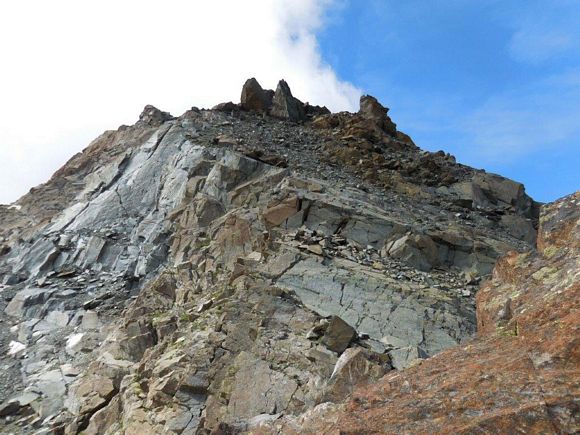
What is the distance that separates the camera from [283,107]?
42.8m

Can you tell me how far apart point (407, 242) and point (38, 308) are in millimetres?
17522

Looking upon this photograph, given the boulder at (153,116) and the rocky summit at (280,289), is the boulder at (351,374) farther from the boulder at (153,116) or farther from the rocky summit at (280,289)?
the boulder at (153,116)

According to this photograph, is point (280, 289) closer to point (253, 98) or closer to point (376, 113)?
point (253, 98)

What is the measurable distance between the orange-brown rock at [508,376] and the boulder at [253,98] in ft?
117

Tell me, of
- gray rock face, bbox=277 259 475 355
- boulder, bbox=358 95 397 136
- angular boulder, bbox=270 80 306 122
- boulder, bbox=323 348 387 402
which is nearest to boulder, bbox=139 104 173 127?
angular boulder, bbox=270 80 306 122

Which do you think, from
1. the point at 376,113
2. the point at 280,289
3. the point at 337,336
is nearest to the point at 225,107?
the point at 376,113

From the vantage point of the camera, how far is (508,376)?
5816 millimetres

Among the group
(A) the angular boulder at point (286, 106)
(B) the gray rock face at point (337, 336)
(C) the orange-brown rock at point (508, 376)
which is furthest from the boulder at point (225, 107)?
(C) the orange-brown rock at point (508, 376)

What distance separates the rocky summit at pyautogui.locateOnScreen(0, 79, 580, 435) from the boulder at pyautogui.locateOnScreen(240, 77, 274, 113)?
311 centimetres

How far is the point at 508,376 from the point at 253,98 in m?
38.8

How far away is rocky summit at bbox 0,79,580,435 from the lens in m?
6.56

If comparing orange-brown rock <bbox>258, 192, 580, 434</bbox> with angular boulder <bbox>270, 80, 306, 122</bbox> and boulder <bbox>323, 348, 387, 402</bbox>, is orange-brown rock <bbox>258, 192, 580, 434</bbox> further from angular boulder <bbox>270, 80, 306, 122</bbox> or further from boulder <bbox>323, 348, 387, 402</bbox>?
angular boulder <bbox>270, 80, 306, 122</bbox>

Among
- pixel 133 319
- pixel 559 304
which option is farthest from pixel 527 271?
pixel 133 319

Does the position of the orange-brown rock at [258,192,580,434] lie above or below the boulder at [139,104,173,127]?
below
